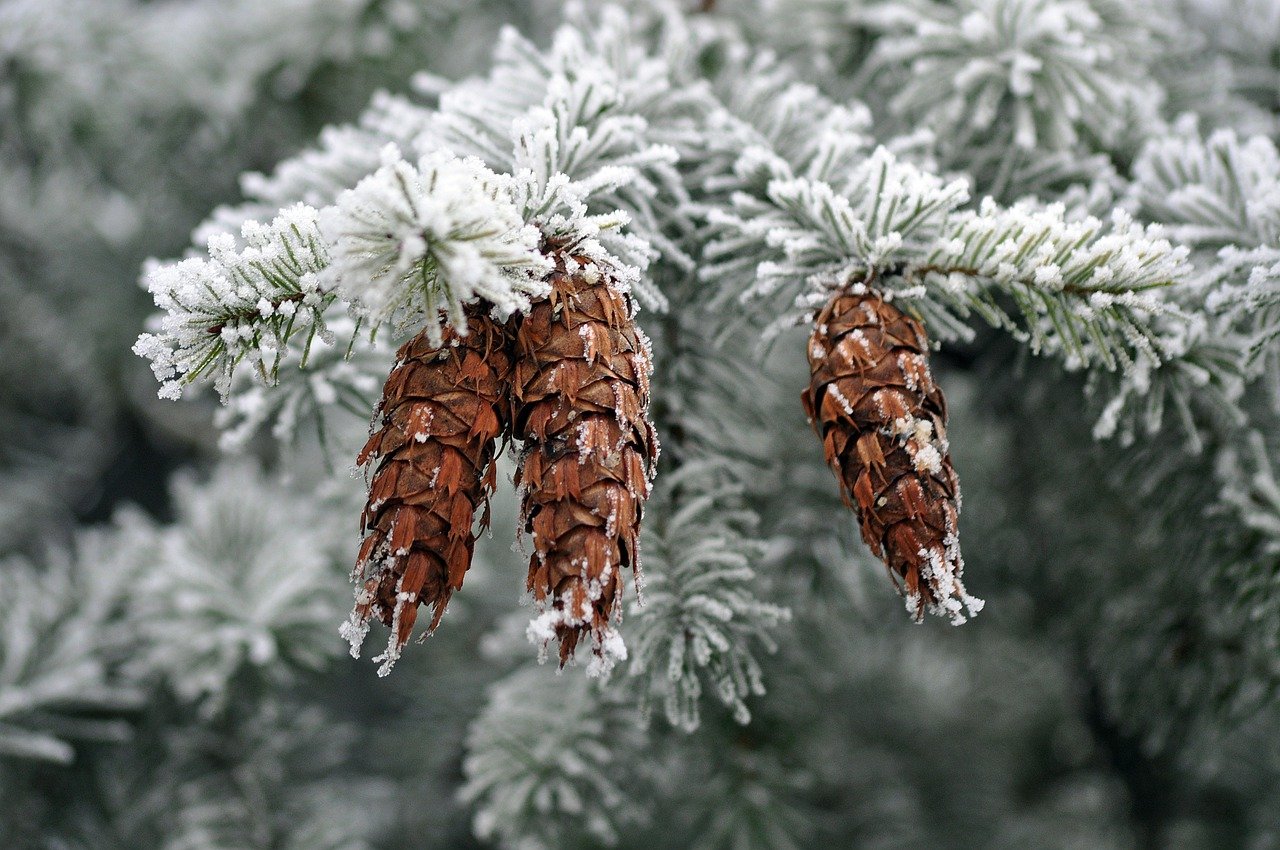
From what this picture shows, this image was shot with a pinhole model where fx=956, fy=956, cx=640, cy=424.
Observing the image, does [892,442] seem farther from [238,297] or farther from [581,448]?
[238,297]

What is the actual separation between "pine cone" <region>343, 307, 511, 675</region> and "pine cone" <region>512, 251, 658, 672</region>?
3 cm

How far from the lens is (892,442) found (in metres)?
0.69

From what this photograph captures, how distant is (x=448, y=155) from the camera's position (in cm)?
68

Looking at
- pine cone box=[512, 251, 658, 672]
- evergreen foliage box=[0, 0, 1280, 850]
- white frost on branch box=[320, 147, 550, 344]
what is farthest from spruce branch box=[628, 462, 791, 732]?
white frost on branch box=[320, 147, 550, 344]

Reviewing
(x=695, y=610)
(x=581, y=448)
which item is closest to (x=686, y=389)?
(x=695, y=610)

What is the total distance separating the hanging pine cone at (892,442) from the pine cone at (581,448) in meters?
0.15

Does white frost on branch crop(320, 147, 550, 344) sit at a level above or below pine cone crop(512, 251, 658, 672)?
above

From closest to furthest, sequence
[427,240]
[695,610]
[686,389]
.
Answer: [427,240] → [695,610] → [686,389]

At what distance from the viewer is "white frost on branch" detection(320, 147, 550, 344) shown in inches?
22.5

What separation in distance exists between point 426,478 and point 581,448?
0.10 m

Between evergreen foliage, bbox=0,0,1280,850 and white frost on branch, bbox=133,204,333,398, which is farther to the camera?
evergreen foliage, bbox=0,0,1280,850

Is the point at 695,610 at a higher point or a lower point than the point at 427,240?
lower

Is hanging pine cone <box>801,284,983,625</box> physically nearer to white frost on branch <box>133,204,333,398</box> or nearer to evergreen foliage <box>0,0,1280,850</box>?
evergreen foliage <box>0,0,1280,850</box>

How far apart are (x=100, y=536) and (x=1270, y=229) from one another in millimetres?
1614
